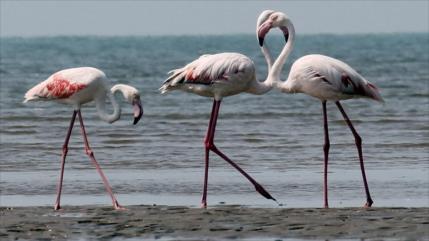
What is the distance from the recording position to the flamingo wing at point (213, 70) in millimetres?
11617

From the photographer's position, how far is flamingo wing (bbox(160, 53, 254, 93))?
11617 millimetres

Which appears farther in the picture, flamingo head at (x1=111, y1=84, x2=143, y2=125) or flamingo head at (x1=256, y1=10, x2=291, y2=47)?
flamingo head at (x1=256, y1=10, x2=291, y2=47)

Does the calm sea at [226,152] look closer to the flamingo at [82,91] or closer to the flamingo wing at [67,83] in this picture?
the flamingo at [82,91]

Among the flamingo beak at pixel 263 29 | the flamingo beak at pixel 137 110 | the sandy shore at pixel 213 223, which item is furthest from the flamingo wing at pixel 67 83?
the flamingo beak at pixel 263 29

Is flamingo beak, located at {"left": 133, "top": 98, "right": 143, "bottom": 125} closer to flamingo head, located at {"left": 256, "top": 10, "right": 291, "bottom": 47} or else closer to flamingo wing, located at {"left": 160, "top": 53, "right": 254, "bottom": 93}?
flamingo wing, located at {"left": 160, "top": 53, "right": 254, "bottom": 93}

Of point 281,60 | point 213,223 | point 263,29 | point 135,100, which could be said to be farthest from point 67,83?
point 213,223

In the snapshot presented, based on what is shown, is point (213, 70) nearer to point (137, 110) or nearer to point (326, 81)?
point (137, 110)

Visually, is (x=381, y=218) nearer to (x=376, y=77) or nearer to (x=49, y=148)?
(x=49, y=148)

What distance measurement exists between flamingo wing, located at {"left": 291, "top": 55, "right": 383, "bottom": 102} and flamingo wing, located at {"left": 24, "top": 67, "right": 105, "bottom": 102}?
2.19 metres

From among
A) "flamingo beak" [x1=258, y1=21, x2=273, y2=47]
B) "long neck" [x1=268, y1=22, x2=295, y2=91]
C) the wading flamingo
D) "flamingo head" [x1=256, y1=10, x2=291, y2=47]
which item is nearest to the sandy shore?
the wading flamingo

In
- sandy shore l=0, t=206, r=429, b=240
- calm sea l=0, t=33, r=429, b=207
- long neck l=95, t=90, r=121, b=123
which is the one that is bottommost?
calm sea l=0, t=33, r=429, b=207

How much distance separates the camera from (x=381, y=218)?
10375 millimetres

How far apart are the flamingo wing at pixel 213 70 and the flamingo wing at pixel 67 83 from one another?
92 cm

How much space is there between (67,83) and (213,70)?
158cm
